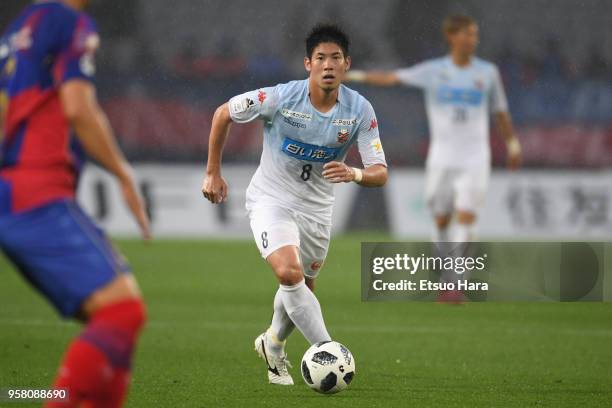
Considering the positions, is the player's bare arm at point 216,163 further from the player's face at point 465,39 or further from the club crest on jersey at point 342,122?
the player's face at point 465,39

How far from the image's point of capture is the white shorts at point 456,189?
11906 mm

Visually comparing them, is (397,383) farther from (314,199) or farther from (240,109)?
(240,109)

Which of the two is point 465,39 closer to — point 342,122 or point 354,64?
point 342,122

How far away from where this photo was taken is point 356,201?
59.9 feet

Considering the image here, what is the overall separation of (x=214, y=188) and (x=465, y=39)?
575cm

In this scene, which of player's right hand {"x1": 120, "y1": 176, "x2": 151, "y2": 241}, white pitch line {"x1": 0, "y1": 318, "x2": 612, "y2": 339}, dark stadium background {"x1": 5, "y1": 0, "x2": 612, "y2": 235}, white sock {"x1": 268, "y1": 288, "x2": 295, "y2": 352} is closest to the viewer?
player's right hand {"x1": 120, "y1": 176, "x2": 151, "y2": 241}

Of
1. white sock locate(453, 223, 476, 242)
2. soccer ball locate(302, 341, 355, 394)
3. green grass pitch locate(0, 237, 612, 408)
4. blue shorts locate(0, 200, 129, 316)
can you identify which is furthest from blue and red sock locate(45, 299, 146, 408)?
white sock locate(453, 223, 476, 242)

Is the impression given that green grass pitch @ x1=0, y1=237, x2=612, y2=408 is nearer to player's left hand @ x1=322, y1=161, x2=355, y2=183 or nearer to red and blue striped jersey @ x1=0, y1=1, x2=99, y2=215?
player's left hand @ x1=322, y1=161, x2=355, y2=183

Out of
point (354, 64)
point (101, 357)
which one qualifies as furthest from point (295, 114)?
point (354, 64)

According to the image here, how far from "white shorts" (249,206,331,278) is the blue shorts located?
261cm

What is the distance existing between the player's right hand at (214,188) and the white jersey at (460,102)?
5.68 meters

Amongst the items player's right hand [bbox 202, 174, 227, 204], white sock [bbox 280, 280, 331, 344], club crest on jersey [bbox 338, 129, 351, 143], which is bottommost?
white sock [bbox 280, 280, 331, 344]

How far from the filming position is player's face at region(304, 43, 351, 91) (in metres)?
6.48

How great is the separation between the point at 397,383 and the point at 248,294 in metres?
5.19
